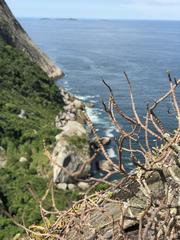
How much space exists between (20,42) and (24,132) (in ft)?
137

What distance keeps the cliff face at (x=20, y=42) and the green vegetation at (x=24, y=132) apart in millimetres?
7123

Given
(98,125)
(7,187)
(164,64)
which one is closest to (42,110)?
(98,125)

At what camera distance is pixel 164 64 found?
90.9 meters

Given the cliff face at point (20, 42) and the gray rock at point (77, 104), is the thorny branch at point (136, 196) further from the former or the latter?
the cliff face at point (20, 42)

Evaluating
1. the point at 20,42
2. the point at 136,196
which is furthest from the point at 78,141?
the point at 20,42

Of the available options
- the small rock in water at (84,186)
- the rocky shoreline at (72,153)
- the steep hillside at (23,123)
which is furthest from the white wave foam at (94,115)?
the small rock in water at (84,186)

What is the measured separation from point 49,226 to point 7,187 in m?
32.7

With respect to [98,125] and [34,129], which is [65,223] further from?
[98,125]

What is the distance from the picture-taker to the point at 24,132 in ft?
155

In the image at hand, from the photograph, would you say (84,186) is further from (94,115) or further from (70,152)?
(94,115)

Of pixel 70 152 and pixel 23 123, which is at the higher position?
pixel 23 123

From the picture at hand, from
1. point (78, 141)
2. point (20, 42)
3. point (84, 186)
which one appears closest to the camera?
point (84, 186)

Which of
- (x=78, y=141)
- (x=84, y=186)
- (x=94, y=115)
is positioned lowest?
(x=84, y=186)

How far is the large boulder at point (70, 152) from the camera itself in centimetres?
3769
